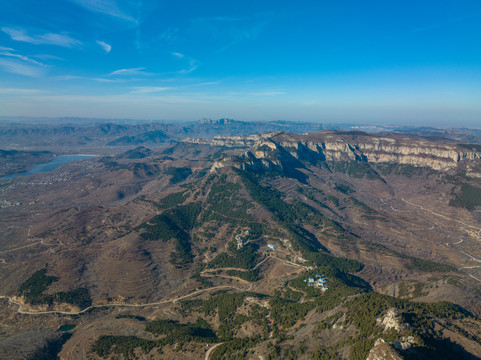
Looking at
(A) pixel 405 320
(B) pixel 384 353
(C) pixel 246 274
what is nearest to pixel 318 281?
(C) pixel 246 274

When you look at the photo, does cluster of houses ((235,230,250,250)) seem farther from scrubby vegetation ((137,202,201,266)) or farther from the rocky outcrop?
the rocky outcrop

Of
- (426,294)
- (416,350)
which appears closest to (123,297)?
(416,350)

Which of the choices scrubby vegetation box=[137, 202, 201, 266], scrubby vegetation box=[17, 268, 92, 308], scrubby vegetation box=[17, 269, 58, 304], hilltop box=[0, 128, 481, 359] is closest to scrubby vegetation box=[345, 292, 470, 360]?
hilltop box=[0, 128, 481, 359]

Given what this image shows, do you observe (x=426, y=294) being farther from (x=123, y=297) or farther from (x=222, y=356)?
(x=123, y=297)

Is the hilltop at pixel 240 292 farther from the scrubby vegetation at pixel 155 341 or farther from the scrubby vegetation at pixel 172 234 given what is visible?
the scrubby vegetation at pixel 172 234

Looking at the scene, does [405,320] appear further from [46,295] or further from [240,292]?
[46,295]

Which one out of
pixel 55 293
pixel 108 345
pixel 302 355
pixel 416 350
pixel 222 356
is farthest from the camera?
pixel 55 293

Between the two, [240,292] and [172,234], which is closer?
[240,292]

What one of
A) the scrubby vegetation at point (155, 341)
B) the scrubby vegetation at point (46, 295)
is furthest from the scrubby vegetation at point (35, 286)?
the scrubby vegetation at point (155, 341)
